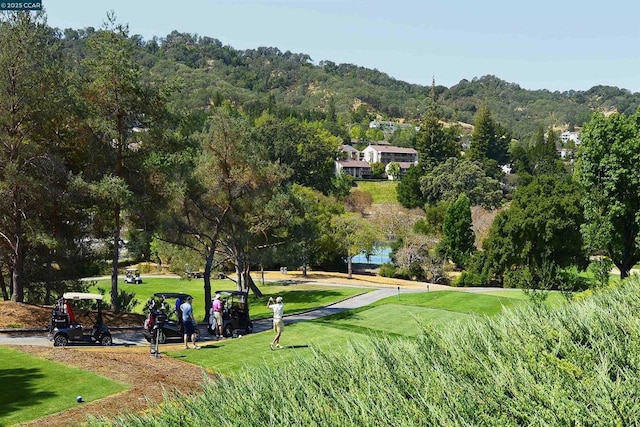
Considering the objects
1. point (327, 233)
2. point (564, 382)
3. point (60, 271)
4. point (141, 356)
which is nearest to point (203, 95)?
point (327, 233)

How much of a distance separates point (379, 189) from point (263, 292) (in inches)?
2678

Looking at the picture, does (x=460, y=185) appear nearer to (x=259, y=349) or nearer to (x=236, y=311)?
(x=236, y=311)

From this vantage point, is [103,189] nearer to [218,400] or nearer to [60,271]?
[60,271]

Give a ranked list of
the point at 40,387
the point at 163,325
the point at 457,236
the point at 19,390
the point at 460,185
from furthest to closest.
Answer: the point at 460,185 → the point at 457,236 → the point at 163,325 → the point at 40,387 → the point at 19,390

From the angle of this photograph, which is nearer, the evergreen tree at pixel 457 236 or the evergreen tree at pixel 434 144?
the evergreen tree at pixel 457 236

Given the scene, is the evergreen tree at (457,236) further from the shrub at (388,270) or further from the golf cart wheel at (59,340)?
the golf cart wheel at (59,340)

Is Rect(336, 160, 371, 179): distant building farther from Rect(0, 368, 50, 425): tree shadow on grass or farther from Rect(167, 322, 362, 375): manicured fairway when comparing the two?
Rect(0, 368, 50, 425): tree shadow on grass

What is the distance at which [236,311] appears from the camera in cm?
2181

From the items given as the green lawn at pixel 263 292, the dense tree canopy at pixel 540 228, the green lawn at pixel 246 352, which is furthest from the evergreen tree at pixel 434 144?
the green lawn at pixel 246 352

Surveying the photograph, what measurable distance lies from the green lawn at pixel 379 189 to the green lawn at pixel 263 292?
57803 mm

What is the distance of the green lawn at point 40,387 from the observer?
11.3 metres

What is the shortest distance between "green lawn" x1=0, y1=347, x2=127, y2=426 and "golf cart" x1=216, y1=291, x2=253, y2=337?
7.54m

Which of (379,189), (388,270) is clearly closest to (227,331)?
(388,270)

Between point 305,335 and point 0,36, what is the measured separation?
16.5 m
